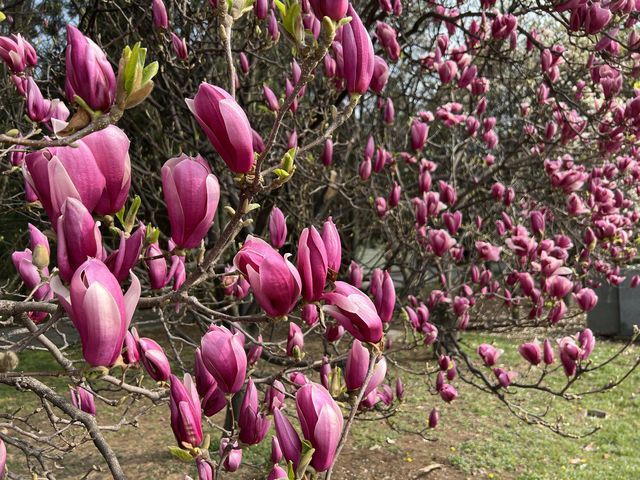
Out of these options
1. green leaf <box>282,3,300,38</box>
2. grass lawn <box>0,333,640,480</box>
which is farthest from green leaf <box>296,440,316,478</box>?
grass lawn <box>0,333,640,480</box>

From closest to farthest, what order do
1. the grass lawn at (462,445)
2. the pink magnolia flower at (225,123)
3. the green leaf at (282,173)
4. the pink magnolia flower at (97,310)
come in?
the pink magnolia flower at (97,310)
the pink magnolia flower at (225,123)
the green leaf at (282,173)
the grass lawn at (462,445)

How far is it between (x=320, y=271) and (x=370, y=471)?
13.3 feet

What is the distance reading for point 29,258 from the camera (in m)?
1.19

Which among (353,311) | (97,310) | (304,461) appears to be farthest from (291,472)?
(97,310)

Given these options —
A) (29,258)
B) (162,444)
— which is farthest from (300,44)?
(162,444)

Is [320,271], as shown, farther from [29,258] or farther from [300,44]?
[29,258]

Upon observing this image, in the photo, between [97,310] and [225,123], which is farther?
[225,123]

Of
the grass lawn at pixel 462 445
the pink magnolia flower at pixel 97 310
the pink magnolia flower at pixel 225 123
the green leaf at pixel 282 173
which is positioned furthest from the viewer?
the grass lawn at pixel 462 445

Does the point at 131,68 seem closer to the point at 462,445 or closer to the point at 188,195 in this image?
the point at 188,195

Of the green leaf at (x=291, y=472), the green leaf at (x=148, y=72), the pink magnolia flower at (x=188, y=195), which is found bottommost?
the green leaf at (x=291, y=472)

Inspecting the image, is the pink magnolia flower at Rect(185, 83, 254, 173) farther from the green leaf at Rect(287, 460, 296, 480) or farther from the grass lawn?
the grass lawn

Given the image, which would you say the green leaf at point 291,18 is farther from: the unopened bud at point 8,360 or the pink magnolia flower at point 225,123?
the unopened bud at point 8,360

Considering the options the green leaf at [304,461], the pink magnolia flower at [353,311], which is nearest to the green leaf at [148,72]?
the pink magnolia flower at [353,311]

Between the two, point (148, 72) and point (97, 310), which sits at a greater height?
point (148, 72)
